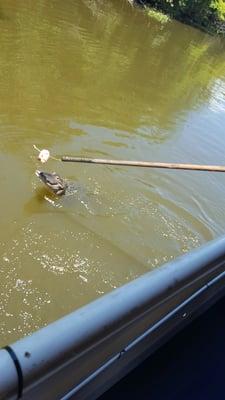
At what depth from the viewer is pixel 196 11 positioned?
108 ft

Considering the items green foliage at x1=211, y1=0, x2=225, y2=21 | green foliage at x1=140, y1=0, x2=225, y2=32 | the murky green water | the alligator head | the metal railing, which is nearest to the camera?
the metal railing

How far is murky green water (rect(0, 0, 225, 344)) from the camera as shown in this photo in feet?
21.5

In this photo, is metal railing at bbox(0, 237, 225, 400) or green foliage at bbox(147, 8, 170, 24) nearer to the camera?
metal railing at bbox(0, 237, 225, 400)

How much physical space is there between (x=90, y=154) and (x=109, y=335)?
8.59m

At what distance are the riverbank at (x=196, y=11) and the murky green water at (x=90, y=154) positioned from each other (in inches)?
510

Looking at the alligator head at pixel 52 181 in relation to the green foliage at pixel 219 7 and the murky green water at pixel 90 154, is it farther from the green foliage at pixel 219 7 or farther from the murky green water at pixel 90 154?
the green foliage at pixel 219 7

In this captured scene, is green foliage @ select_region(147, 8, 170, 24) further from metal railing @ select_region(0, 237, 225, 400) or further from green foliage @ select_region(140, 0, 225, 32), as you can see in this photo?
metal railing @ select_region(0, 237, 225, 400)

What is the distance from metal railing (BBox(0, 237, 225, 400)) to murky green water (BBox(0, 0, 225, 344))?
4013 mm

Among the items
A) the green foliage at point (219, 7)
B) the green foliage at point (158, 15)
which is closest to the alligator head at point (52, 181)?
the green foliage at point (158, 15)

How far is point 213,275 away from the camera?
1.93 meters

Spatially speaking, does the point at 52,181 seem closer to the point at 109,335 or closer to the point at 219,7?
the point at 109,335

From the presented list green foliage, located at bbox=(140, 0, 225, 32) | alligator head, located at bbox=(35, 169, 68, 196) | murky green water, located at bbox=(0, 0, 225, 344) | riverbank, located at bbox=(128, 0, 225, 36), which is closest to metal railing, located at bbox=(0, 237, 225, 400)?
murky green water, located at bbox=(0, 0, 225, 344)

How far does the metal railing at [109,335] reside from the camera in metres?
1.13

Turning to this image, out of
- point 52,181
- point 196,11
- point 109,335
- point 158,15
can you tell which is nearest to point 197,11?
point 196,11
